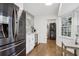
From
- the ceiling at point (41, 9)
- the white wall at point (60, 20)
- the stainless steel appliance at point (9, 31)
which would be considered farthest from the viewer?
the white wall at point (60, 20)

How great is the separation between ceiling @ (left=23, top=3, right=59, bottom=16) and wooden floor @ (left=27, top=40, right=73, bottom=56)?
0.66 m

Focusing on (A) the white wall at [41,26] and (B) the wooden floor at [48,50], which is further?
(A) the white wall at [41,26]

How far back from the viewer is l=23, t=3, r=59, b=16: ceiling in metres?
2.13

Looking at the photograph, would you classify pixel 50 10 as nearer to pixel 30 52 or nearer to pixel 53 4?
pixel 53 4

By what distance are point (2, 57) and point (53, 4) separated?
1.46 meters

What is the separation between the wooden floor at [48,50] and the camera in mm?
2164

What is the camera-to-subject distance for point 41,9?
7.44 ft

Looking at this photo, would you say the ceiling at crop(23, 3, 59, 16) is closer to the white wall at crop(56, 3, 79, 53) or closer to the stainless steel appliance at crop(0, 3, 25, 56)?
the white wall at crop(56, 3, 79, 53)

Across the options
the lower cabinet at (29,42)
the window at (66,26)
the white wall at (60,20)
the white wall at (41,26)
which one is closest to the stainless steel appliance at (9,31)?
the lower cabinet at (29,42)

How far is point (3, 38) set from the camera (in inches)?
70.3

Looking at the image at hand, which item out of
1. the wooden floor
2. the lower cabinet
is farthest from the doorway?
the lower cabinet

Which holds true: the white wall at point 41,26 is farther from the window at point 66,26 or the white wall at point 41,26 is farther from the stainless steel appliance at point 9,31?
the stainless steel appliance at point 9,31

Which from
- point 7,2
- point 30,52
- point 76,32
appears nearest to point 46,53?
point 30,52

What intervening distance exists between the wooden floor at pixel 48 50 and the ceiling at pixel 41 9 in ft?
2.17
